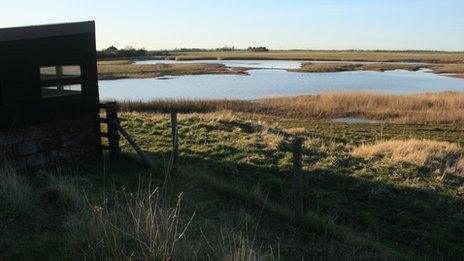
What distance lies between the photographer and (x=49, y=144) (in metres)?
11.3

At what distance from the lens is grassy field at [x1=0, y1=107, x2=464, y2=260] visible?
A: 5688 millimetres

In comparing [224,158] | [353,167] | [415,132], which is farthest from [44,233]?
[415,132]

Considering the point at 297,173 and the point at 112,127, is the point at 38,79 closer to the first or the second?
the point at 112,127

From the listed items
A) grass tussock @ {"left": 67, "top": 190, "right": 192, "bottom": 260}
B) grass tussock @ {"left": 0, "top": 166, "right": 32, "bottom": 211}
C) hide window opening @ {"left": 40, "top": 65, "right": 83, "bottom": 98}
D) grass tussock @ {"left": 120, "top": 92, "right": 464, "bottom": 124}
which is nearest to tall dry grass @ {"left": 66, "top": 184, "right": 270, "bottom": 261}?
grass tussock @ {"left": 67, "top": 190, "right": 192, "bottom": 260}

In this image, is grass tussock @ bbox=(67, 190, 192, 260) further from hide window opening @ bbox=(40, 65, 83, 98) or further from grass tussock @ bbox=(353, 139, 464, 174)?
grass tussock @ bbox=(353, 139, 464, 174)

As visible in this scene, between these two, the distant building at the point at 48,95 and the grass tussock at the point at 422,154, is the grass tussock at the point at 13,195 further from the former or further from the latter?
the grass tussock at the point at 422,154

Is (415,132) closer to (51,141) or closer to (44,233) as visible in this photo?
(51,141)

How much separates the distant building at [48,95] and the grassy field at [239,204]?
647 millimetres

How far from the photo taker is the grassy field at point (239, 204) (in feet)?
18.7

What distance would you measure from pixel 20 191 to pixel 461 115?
91.1ft

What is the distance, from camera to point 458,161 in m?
13.9

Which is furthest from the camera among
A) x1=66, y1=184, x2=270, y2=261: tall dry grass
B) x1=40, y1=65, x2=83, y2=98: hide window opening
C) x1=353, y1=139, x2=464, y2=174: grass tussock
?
x1=353, y1=139, x2=464, y2=174: grass tussock

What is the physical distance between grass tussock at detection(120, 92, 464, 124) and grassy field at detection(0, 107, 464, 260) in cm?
1531

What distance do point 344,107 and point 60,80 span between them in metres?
25.6
